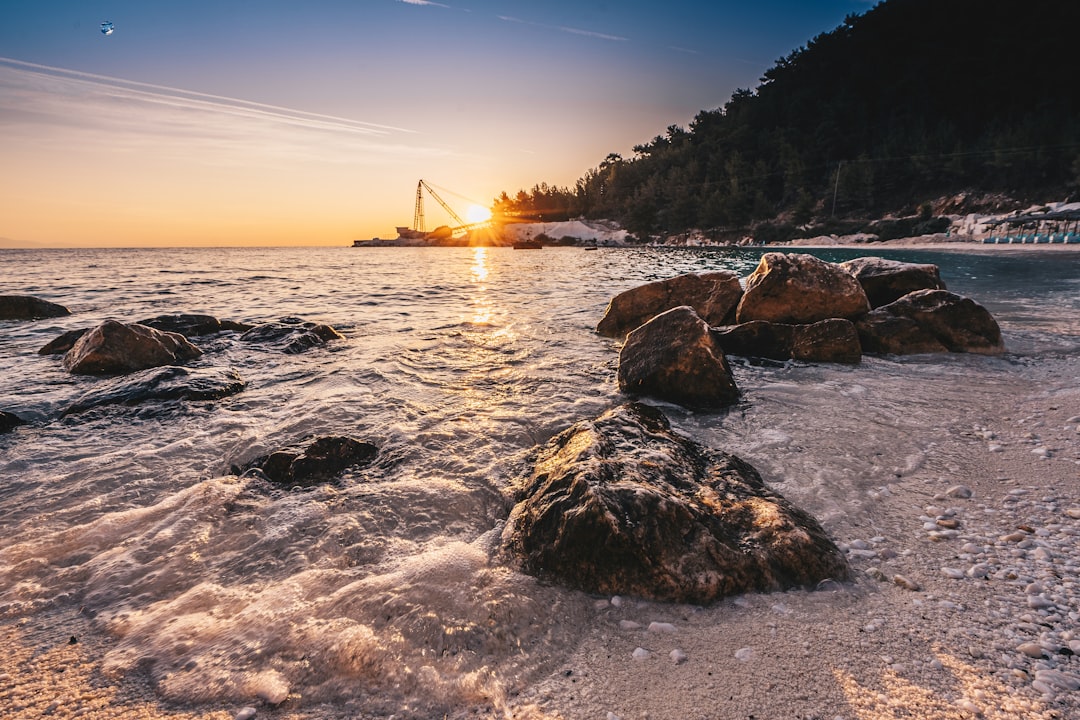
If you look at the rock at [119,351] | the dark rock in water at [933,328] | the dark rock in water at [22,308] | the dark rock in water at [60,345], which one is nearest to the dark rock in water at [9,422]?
the rock at [119,351]

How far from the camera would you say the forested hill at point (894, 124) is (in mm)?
55219

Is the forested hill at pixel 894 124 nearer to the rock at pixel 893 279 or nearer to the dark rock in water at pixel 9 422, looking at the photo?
the rock at pixel 893 279

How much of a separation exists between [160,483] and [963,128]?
93.7m

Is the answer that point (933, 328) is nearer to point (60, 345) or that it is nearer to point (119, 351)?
point (119, 351)

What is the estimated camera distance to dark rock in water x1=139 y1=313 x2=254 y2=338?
962cm

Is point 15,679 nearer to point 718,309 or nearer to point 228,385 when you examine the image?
point 228,385

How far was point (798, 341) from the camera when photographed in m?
7.06

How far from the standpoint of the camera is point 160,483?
11.6 ft

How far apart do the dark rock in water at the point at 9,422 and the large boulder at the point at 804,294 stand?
9787 mm

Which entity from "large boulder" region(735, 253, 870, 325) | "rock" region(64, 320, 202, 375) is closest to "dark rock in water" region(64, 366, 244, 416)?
"rock" region(64, 320, 202, 375)

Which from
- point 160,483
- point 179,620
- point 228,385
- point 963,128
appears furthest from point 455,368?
point 963,128

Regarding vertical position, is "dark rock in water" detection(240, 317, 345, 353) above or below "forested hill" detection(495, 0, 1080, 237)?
below

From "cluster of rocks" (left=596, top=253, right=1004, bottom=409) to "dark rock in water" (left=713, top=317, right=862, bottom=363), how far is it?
0.04ft

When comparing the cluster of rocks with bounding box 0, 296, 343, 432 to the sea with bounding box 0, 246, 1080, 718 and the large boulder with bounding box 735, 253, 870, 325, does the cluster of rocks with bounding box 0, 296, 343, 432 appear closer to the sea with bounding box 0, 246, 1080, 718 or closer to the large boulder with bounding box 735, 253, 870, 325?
the sea with bounding box 0, 246, 1080, 718
